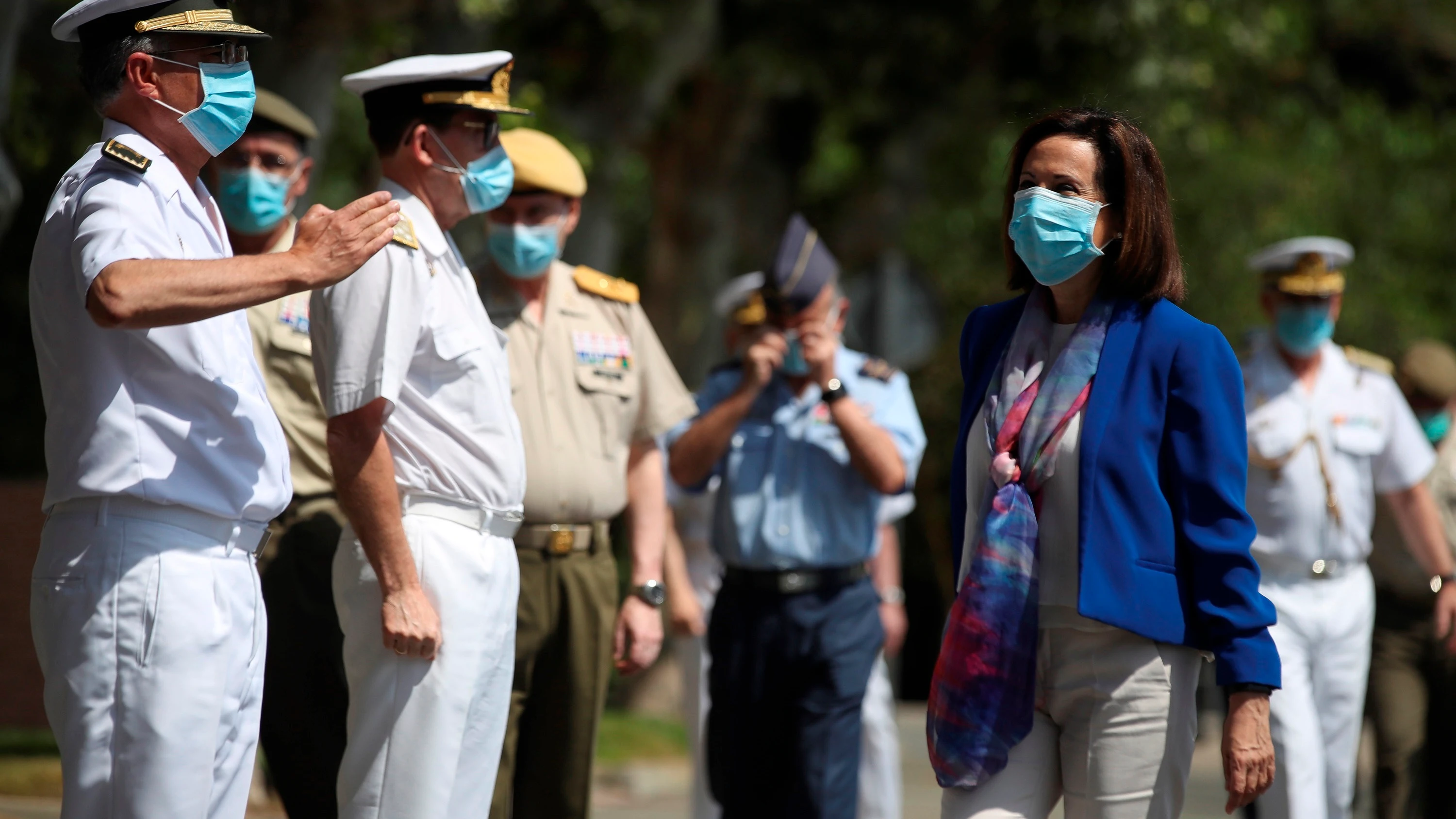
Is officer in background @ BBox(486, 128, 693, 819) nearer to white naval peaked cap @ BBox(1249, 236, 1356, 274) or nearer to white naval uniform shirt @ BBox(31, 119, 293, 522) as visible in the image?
white naval uniform shirt @ BBox(31, 119, 293, 522)

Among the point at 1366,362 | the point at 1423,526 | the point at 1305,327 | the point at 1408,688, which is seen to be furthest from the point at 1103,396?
the point at 1408,688

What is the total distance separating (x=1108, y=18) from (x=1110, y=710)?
8.91 metres

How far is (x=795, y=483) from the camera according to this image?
218 inches

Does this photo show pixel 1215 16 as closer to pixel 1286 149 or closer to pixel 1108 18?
pixel 1108 18

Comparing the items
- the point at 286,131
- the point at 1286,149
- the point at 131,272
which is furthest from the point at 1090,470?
the point at 1286,149

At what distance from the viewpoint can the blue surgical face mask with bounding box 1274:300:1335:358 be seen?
6.24 m

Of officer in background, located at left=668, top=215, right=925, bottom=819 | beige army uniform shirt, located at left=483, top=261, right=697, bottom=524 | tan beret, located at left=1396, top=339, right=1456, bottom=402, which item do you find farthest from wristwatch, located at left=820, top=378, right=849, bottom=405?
tan beret, located at left=1396, top=339, right=1456, bottom=402

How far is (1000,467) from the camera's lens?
137 inches

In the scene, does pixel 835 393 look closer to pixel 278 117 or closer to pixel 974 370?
pixel 974 370

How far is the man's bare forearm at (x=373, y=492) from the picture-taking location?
12.0ft

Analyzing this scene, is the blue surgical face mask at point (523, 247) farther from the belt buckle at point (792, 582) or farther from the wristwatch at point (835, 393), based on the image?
the belt buckle at point (792, 582)

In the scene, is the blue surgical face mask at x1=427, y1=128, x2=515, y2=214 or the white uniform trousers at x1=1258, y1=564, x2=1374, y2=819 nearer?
the blue surgical face mask at x1=427, y1=128, x2=515, y2=214

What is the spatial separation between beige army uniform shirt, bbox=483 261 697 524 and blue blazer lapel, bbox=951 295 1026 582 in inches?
49.3

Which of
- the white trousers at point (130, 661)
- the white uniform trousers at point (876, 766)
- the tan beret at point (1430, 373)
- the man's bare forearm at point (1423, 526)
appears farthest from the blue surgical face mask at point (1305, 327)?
the white trousers at point (130, 661)
